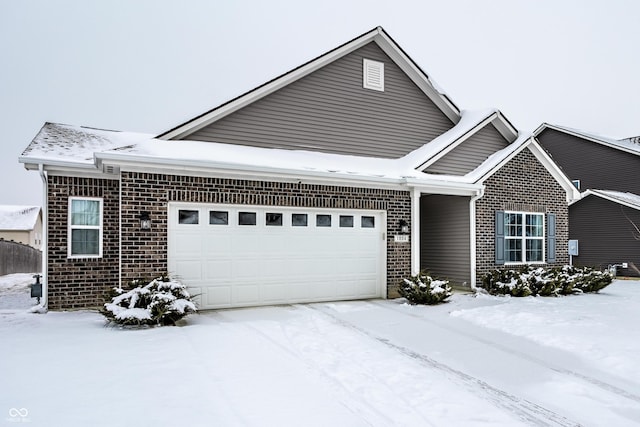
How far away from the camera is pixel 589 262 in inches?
790

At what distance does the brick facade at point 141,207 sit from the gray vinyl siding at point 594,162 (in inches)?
651

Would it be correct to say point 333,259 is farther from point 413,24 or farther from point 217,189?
point 413,24

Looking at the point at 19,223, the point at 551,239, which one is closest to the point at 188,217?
the point at 551,239

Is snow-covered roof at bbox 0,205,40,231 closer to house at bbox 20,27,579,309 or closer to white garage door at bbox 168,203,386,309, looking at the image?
house at bbox 20,27,579,309

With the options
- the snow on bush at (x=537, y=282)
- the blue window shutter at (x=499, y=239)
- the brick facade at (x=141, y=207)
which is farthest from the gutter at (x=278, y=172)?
the snow on bush at (x=537, y=282)

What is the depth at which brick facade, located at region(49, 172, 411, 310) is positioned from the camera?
8305 millimetres

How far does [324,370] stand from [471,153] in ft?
31.5

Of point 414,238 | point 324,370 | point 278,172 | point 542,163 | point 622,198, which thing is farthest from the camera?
point 622,198

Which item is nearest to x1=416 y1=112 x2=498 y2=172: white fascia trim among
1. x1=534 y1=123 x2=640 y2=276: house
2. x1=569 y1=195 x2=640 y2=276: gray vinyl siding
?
x1=534 y1=123 x2=640 y2=276: house

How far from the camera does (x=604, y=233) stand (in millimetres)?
19469

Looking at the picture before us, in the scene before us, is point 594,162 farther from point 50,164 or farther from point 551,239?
point 50,164

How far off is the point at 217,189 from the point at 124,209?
5.96 ft

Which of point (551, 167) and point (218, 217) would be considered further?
point (551, 167)

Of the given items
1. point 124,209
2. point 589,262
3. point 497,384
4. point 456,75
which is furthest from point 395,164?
point 456,75
